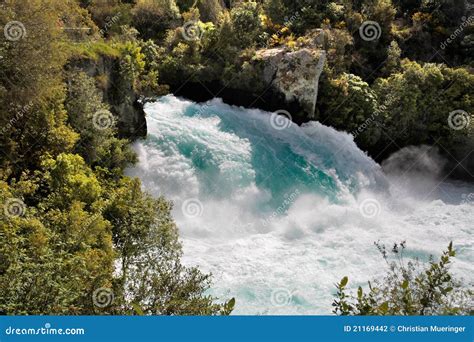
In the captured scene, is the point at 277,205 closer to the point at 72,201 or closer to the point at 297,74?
the point at 297,74

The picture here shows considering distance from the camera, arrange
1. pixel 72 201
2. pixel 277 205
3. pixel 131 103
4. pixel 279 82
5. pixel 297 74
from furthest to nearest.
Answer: pixel 279 82 < pixel 297 74 < pixel 131 103 < pixel 277 205 < pixel 72 201

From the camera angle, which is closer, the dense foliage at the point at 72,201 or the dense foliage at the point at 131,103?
the dense foliage at the point at 72,201

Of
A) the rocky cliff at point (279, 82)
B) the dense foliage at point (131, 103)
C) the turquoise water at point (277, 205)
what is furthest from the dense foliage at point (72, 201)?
the rocky cliff at point (279, 82)

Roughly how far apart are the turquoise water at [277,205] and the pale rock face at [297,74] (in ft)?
5.56

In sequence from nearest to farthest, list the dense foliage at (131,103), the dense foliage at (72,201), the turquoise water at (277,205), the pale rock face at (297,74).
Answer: the dense foliage at (72,201) < the dense foliage at (131,103) < the turquoise water at (277,205) < the pale rock face at (297,74)

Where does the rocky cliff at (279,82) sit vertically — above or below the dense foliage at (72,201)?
above

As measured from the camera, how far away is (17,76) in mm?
14523

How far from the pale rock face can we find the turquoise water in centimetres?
169

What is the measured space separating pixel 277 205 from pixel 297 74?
390 inches

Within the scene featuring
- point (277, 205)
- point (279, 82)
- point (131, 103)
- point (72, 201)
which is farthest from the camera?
point (279, 82)

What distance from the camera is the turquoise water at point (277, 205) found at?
1772cm

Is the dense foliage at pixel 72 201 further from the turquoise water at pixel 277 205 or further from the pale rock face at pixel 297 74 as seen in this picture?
the pale rock face at pixel 297 74

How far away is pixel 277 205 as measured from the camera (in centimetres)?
2217

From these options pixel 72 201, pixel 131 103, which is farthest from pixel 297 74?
pixel 72 201
